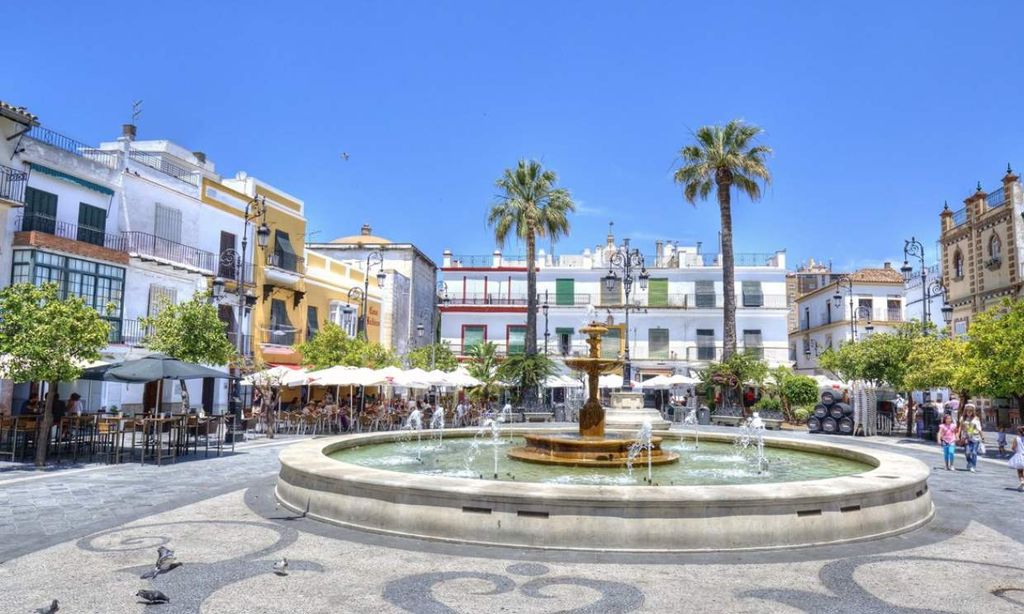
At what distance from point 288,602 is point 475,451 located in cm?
904

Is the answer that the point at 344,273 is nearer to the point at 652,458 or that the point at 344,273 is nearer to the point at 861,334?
the point at 652,458

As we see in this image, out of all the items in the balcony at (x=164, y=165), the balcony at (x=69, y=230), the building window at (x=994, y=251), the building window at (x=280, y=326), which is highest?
the balcony at (x=164, y=165)

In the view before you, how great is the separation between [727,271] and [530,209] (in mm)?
9521

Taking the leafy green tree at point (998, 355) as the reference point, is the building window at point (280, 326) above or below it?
above

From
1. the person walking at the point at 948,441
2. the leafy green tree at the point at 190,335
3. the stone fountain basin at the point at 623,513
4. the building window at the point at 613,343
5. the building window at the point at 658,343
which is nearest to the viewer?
the stone fountain basin at the point at 623,513

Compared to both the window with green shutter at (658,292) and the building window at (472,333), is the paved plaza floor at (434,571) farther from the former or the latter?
the building window at (472,333)

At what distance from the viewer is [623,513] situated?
6.89 meters

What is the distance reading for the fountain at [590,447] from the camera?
11469 millimetres

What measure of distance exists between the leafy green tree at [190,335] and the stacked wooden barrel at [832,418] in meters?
20.4

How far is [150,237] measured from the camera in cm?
2572

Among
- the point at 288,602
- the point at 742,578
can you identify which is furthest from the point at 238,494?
the point at 742,578

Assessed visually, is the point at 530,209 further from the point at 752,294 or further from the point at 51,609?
the point at 51,609

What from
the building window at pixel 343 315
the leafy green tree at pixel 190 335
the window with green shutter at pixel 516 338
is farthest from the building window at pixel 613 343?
the leafy green tree at pixel 190 335

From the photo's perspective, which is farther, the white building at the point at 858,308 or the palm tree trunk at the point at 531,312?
the white building at the point at 858,308
